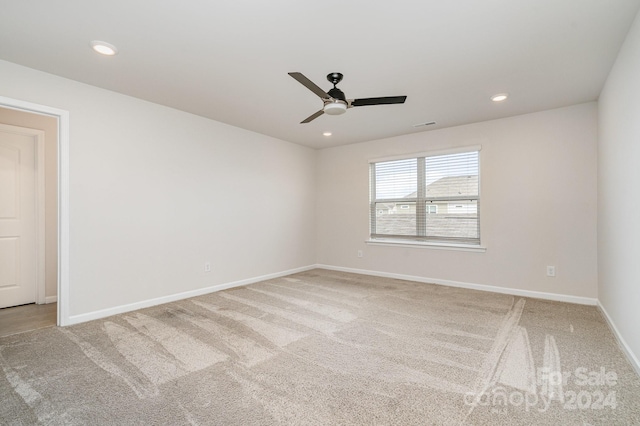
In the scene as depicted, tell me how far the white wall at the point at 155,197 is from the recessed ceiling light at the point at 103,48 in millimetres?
898

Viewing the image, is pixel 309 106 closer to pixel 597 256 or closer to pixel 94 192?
pixel 94 192

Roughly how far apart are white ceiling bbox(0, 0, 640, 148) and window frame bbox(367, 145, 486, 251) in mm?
1272

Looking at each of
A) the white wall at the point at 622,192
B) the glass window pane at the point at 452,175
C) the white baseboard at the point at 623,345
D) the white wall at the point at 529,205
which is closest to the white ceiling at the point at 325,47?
the white wall at the point at 622,192

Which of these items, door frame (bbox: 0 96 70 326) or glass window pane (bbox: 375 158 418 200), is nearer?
door frame (bbox: 0 96 70 326)

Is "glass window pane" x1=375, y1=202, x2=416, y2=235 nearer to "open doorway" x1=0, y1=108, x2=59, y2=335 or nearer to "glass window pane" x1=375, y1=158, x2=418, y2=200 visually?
"glass window pane" x1=375, y1=158, x2=418, y2=200

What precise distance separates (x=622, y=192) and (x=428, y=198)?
2.55 meters

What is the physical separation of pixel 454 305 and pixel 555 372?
5.01ft

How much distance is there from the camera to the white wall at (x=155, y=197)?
3.02m

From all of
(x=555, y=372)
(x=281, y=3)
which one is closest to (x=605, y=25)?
(x=281, y=3)

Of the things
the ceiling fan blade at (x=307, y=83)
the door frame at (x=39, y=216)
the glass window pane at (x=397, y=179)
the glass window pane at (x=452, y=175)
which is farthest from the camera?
the glass window pane at (x=397, y=179)

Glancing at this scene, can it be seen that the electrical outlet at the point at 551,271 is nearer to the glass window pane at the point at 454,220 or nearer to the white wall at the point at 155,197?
the glass window pane at the point at 454,220

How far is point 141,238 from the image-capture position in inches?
138

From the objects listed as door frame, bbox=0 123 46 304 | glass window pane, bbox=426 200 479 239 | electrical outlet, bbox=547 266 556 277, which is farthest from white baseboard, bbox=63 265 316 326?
electrical outlet, bbox=547 266 556 277

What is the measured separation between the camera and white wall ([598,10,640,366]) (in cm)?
204
